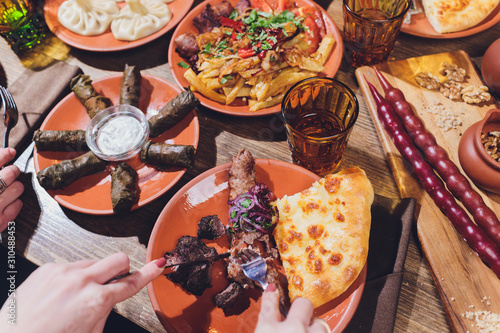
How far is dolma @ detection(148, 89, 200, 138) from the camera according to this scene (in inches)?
107

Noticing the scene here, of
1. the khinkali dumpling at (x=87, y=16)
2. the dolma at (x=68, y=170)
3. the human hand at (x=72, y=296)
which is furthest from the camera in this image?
the khinkali dumpling at (x=87, y=16)

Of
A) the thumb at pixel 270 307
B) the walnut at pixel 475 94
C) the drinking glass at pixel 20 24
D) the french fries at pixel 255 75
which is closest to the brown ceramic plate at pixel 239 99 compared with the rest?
the french fries at pixel 255 75

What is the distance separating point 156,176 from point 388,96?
6.07 ft

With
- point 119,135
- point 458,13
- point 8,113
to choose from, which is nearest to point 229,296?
point 119,135

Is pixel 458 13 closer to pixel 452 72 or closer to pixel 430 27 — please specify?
pixel 430 27

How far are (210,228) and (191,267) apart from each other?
29 cm

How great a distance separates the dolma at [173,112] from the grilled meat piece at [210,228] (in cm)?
86

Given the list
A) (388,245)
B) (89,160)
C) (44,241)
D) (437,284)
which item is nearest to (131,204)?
(89,160)

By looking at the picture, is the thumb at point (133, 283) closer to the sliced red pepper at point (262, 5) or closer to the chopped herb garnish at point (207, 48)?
the chopped herb garnish at point (207, 48)

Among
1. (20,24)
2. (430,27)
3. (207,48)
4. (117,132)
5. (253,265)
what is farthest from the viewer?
(20,24)

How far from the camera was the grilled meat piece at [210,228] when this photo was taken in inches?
90.7

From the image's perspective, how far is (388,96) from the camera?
2729 millimetres

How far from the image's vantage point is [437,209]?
2.41 meters

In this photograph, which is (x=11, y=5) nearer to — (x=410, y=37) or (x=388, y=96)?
(x=388, y=96)
